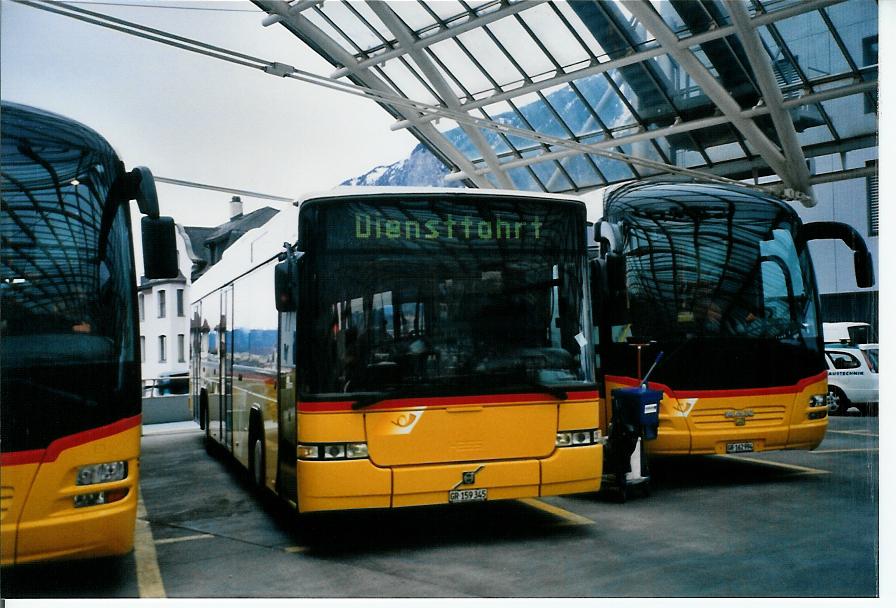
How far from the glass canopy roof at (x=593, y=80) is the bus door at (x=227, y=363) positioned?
10.4 feet

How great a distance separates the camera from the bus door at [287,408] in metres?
6.74

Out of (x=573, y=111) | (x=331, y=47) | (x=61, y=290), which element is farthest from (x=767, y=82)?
(x=61, y=290)

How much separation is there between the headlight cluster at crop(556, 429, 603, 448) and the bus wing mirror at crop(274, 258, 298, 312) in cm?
227

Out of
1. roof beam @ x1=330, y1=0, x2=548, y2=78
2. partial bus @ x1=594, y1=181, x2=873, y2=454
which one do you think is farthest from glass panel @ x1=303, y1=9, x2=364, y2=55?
partial bus @ x1=594, y1=181, x2=873, y2=454

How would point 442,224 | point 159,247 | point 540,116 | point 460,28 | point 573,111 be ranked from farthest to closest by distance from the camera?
point 573,111 < point 540,116 < point 460,28 < point 442,224 < point 159,247

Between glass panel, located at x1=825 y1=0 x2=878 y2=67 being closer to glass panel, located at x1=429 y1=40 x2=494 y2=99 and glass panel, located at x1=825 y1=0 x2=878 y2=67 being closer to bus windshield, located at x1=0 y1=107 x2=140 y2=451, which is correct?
bus windshield, located at x1=0 y1=107 x2=140 y2=451

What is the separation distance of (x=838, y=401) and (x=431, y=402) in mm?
4222

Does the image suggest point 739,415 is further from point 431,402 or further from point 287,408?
Result: point 287,408

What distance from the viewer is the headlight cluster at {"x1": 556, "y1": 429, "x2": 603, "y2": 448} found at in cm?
691

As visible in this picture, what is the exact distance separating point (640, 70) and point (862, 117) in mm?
9559

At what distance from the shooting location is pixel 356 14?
13008 mm

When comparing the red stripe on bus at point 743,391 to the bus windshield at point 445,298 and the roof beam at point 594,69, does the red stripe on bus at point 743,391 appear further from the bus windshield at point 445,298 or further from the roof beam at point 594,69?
the roof beam at point 594,69

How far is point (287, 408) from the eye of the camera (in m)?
6.98

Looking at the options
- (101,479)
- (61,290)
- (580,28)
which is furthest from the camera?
(580,28)
